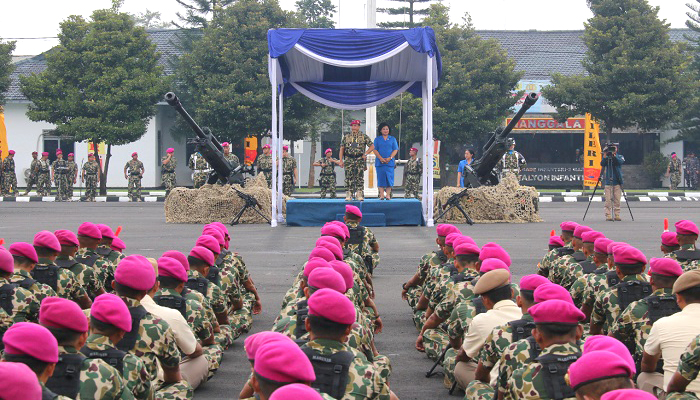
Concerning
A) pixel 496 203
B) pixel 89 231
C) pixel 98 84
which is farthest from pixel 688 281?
pixel 98 84

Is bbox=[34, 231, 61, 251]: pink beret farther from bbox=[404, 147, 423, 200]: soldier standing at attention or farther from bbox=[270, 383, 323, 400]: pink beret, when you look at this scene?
bbox=[404, 147, 423, 200]: soldier standing at attention

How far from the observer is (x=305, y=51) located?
18859 millimetres

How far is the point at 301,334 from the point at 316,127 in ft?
119

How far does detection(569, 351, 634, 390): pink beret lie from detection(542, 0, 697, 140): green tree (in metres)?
33.5

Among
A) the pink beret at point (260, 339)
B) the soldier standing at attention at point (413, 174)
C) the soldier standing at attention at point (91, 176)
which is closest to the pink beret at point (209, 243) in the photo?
the pink beret at point (260, 339)

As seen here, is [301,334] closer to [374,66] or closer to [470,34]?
[374,66]

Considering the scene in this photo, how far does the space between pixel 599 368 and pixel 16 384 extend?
87.2 inches

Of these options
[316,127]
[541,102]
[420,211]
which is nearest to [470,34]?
[541,102]

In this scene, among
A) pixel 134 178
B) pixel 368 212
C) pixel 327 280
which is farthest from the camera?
pixel 134 178

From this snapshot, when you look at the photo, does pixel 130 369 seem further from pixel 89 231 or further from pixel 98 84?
pixel 98 84

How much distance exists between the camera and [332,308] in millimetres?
4434

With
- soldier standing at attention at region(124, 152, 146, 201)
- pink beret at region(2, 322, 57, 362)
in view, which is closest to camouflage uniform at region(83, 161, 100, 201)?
soldier standing at attention at region(124, 152, 146, 201)

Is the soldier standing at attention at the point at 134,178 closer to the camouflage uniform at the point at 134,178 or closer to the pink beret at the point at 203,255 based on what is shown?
the camouflage uniform at the point at 134,178

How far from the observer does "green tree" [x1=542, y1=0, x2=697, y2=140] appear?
35.2 m
